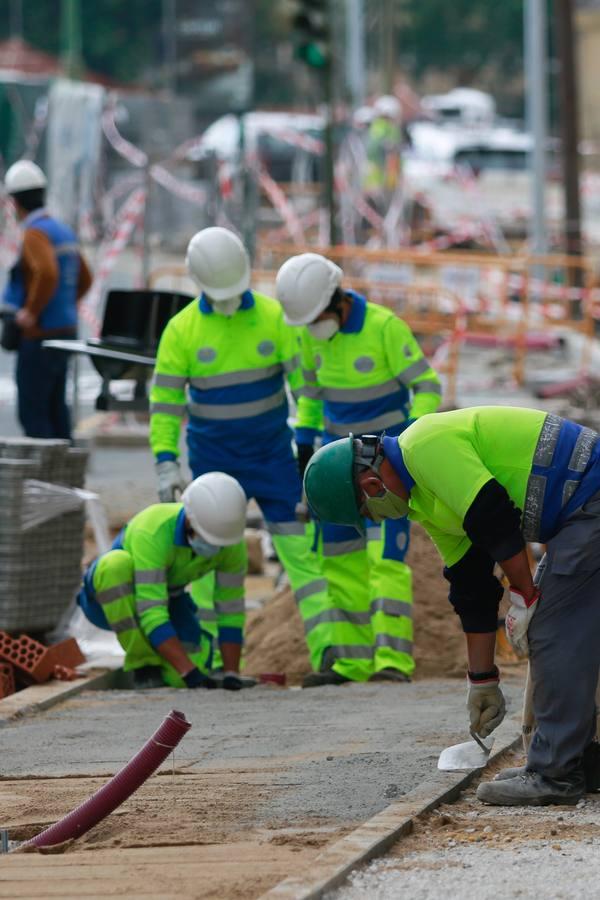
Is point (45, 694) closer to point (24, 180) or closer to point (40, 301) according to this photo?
point (40, 301)

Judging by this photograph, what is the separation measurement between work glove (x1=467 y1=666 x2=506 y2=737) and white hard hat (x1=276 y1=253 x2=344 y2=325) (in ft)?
10.3

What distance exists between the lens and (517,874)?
5117 millimetres

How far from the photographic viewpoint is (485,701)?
6.32m

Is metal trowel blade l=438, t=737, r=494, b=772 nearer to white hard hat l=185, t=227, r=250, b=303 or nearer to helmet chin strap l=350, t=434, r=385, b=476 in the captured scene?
helmet chin strap l=350, t=434, r=385, b=476

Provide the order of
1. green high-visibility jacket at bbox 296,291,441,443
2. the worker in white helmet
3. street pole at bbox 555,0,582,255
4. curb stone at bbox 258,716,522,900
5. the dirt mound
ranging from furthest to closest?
the worker in white helmet, street pole at bbox 555,0,582,255, the dirt mound, green high-visibility jacket at bbox 296,291,441,443, curb stone at bbox 258,716,522,900

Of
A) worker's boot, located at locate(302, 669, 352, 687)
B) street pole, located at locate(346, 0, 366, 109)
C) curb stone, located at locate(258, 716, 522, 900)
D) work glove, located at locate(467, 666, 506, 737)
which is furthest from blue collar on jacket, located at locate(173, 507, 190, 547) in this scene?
street pole, located at locate(346, 0, 366, 109)

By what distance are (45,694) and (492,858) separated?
149 inches

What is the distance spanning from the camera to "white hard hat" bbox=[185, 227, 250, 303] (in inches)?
367

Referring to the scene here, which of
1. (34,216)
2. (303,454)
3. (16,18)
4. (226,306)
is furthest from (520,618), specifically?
(16,18)

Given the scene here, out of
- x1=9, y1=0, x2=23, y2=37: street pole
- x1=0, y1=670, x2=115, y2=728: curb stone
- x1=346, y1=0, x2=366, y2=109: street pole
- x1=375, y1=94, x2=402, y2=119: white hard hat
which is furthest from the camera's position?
x1=9, y1=0, x2=23, y2=37: street pole

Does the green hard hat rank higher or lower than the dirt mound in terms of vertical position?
higher

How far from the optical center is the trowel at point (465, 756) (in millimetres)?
6451

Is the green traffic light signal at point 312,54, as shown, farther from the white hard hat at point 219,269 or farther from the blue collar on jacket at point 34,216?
the white hard hat at point 219,269

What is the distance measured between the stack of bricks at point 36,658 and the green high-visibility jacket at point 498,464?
3.44 metres
